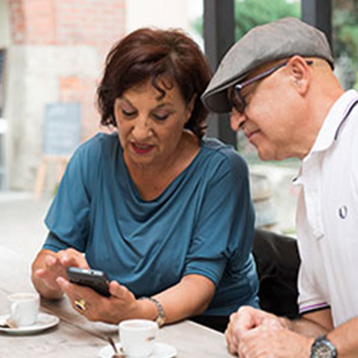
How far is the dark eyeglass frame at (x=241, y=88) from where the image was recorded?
5.29ft

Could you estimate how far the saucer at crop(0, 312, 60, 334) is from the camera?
5.59ft

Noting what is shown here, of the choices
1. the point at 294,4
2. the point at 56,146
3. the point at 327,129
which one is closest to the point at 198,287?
the point at 327,129

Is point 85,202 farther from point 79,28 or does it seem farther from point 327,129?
point 79,28

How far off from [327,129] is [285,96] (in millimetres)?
115

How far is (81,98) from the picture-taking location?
5.36 metres

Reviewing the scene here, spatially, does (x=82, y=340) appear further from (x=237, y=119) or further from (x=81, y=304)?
(x=237, y=119)

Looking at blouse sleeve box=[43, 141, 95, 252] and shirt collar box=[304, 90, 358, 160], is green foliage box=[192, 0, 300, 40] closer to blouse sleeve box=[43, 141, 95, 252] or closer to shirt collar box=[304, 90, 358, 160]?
blouse sleeve box=[43, 141, 95, 252]

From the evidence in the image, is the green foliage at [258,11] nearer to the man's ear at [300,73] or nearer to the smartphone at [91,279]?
the man's ear at [300,73]

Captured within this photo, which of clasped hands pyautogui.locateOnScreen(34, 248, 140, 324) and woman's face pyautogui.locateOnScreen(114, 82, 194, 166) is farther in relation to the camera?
woman's face pyautogui.locateOnScreen(114, 82, 194, 166)

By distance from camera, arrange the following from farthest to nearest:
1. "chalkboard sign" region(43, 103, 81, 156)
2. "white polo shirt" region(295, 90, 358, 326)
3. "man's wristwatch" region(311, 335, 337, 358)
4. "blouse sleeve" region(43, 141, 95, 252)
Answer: "chalkboard sign" region(43, 103, 81, 156) → "blouse sleeve" region(43, 141, 95, 252) → "white polo shirt" region(295, 90, 358, 326) → "man's wristwatch" region(311, 335, 337, 358)

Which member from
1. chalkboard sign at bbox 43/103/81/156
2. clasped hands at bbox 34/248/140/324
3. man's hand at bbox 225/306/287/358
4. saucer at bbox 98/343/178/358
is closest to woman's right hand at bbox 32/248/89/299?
clasped hands at bbox 34/248/140/324

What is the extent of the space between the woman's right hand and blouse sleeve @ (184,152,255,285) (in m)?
0.33

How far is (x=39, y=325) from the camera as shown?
5.73ft

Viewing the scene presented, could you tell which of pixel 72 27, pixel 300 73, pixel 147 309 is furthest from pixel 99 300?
pixel 72 27
